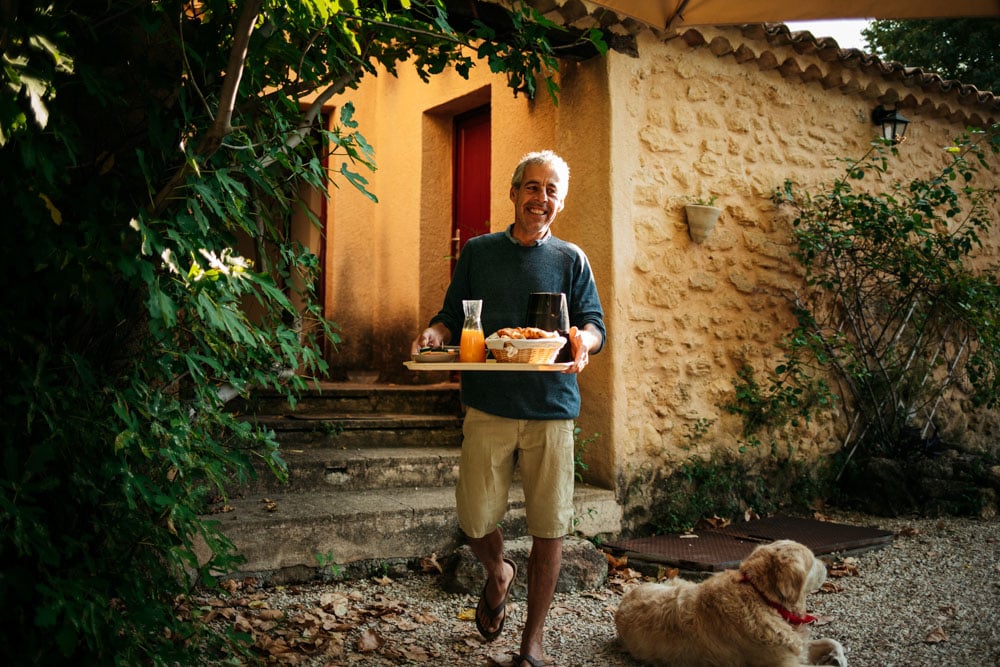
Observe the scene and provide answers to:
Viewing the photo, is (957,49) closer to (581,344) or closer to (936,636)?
(936,636)

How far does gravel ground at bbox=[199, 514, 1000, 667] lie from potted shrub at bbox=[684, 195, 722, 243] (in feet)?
7.39

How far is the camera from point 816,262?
20.2 ft

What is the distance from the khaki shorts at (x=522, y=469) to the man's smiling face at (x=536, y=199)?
2.41 feet

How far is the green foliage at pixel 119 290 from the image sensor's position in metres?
2.14

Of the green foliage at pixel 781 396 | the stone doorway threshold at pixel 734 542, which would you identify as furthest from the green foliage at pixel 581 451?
the green foliage at pixel 781 396

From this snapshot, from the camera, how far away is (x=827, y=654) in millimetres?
2951

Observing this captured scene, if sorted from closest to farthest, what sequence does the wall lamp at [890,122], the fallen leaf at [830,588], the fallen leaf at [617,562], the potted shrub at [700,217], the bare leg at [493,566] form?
the bare leg at [493,566] → the fallen leaf at [830,588] → the fallen leaf at [617,562] → the potted shrub at [700,217] → the wall lamp at [890,122]

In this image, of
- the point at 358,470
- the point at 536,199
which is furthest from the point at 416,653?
the point at 536,199

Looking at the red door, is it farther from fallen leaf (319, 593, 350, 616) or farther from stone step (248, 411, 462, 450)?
fallen leaf (319, 593, 350, 616)

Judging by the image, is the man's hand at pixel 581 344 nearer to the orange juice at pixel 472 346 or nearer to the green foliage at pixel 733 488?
the orange juice at pixel 472 346

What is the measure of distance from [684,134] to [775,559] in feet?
11.5

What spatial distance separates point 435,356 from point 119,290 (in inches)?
40.5

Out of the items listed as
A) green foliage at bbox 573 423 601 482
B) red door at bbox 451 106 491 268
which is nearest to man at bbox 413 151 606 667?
green foliage at bbox 573 423 601 482

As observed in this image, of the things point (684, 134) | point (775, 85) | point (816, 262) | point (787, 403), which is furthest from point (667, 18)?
point (787, 403)
